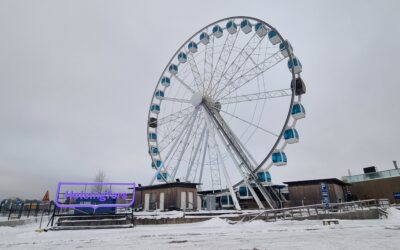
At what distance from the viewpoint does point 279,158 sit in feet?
79.4

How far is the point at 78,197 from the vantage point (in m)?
18.6

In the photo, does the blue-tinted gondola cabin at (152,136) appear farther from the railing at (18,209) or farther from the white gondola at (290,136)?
the white gondola at (290,136)

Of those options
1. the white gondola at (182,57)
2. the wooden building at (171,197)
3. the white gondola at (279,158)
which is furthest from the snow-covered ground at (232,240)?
the white gondola at (182,57)

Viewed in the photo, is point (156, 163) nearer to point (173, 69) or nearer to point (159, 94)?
point (159, 94)

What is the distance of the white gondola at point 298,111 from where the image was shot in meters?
24.1

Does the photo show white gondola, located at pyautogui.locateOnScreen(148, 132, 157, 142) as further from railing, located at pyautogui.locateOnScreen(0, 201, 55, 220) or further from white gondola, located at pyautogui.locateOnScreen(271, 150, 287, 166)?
white gondola, located at pyautogui.locateOnScreen(271, 150, 287, 166)

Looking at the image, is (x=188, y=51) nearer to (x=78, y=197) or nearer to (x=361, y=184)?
(x=78, y=197)

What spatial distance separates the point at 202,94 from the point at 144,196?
49.5 ft

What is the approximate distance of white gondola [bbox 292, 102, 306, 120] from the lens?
24062mm

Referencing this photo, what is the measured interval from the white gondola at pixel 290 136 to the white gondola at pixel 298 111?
1391 mm

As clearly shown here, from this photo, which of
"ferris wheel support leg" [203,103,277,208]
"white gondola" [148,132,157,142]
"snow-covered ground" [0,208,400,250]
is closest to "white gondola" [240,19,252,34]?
"ferris wheel support leg" [203,103,277,208]

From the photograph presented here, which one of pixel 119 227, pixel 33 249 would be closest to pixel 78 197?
pixel 119 227

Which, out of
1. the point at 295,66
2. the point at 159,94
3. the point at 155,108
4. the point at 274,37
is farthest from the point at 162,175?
the point at 274,37

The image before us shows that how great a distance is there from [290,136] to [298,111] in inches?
103
